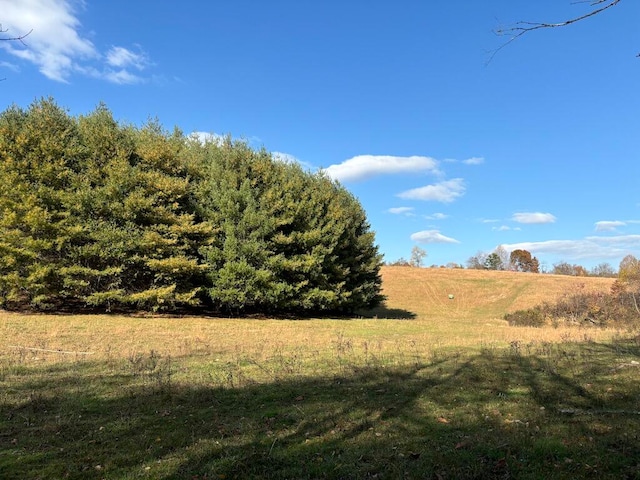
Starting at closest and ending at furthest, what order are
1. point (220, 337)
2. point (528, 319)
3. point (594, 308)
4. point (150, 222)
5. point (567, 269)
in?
point (220, 337)
point (150, 222)
point (594, 308)
point (528, 319)
point (567, 269)

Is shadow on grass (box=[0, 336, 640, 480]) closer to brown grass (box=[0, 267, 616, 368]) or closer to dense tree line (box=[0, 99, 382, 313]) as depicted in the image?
brown grass (box=[0, 267, 616, 368])

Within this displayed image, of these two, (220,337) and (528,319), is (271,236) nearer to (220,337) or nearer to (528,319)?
(220,337)

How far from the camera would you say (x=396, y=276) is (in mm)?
76875

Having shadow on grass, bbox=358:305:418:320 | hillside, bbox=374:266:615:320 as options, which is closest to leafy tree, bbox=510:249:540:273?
hillside, bbox=374:266:615:320

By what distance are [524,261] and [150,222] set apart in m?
113

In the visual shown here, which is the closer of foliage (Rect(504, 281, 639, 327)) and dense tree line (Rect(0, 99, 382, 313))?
dense tree line (Rect(0, 99, 382, 313))

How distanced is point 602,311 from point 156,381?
36.5 metres

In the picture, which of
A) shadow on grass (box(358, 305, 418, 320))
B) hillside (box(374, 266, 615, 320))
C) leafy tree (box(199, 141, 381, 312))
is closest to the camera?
leafy tree (box(199, 141, 381, 312))

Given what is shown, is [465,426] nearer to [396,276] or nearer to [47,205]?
[47,205]

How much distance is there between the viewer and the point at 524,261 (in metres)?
119

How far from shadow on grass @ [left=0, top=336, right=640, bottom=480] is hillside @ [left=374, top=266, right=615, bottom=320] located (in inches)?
1896

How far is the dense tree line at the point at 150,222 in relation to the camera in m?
25.0

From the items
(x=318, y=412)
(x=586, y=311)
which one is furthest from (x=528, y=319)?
(x=318, y=412)

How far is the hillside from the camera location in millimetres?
60041
